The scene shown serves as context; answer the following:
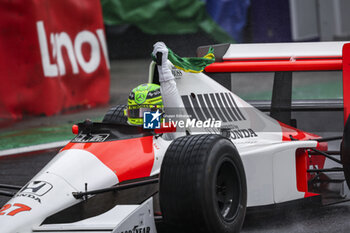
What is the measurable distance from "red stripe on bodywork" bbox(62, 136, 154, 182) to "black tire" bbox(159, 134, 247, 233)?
38 centimetres

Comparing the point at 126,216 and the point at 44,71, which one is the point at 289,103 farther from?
the point at 44,71

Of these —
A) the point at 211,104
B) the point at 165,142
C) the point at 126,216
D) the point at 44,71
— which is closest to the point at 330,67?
the point at 211,104

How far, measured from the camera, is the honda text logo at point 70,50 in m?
11.3

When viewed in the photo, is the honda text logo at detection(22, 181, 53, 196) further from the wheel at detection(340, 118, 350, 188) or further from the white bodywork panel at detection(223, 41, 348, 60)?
the white bodywork panel at detection(223, 41, 348, 60)

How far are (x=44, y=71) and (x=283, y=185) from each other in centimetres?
642

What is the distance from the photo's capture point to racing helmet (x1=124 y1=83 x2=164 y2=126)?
5.43 meters

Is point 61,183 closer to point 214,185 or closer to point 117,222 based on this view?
point 117,222

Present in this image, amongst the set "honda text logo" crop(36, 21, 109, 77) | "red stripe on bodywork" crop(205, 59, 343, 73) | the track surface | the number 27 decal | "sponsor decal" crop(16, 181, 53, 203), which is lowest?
the track surface

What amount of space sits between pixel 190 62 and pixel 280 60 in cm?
100

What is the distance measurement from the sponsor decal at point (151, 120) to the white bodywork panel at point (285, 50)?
174 cm

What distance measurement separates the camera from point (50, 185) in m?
4.77

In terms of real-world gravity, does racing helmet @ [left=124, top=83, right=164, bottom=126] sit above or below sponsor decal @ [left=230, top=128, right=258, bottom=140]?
above

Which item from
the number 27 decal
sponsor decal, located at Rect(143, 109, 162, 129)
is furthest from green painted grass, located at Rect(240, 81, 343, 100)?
the number 27 decal

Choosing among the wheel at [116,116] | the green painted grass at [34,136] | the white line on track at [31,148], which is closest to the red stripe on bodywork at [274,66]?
the wheel at [116,116]
